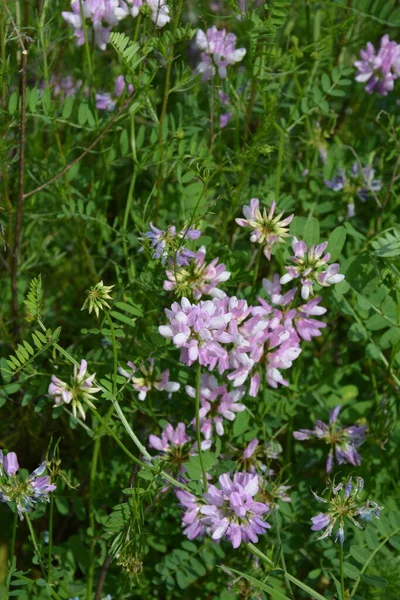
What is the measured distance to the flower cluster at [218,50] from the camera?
7.32 ft

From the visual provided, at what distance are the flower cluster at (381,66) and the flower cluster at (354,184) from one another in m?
0.25

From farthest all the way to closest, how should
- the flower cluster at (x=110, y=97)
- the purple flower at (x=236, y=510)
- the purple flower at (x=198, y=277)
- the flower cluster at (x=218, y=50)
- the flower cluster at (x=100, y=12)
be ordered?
1. the flower cluster at (x=110, y=97)
2. the flower cluster at (x=218, y=50)
3. the flower cluster at (x=100, y=12)
4. the purple flower at (x=198, y=277)
5. the purple flower at (x=236, y=510)

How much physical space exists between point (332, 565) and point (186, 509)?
44 cm

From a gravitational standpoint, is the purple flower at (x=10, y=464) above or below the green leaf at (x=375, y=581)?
above

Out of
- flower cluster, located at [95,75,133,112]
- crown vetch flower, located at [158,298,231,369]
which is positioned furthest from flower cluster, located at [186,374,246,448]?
flower cluster, located at [95,75,133,112]

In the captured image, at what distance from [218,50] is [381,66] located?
527mm

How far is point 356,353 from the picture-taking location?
2.54 metres

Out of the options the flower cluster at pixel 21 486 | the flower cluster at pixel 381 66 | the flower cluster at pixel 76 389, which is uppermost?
the flower cluster at pixel 381 66

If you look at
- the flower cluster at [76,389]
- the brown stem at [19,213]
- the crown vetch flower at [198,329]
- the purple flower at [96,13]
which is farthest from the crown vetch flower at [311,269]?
the purple flower at [96,13]

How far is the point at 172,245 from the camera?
171 centimetres

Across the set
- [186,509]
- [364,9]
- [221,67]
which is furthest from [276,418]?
[364,9]

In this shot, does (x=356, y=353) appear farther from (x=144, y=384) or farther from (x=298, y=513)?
(x=144, y=384)

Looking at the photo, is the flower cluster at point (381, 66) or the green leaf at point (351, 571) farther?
the flower cluster at point (381, 66)

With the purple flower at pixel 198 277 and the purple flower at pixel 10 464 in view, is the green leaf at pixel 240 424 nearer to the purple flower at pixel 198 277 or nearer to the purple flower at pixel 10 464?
the purple flower at pixel 198 277
